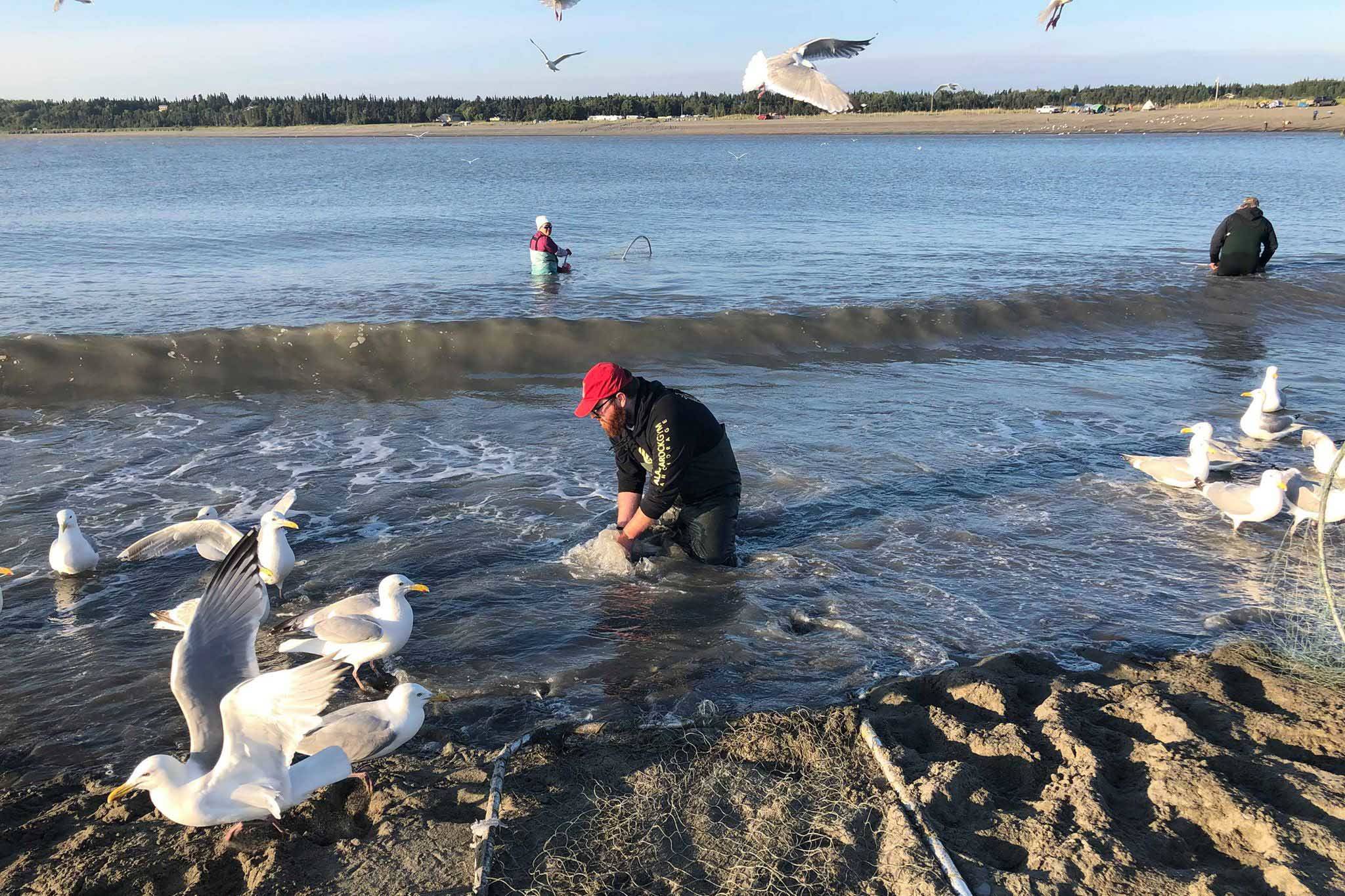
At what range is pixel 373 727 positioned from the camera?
429cm

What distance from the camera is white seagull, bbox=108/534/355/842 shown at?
3.79m

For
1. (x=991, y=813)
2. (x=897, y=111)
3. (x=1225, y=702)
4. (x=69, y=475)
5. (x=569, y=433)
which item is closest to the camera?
(x=991, y=813)

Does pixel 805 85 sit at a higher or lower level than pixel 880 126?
lower

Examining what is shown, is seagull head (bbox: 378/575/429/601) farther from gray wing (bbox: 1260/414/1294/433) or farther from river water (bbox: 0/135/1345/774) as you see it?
gray wing (bbox: 1260/414/1294/433)

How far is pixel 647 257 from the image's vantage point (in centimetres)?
2117

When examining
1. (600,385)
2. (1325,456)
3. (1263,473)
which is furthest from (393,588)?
(1325,456)

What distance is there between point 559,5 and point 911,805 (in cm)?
1059

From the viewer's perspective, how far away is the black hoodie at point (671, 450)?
6078 mm

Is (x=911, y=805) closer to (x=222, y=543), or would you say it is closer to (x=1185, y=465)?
(x=222, y=543)

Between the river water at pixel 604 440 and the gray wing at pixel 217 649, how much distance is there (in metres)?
0.81

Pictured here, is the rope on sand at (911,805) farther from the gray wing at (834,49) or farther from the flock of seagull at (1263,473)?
the gray wing at (834,49)

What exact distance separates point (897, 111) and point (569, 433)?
10629 cm

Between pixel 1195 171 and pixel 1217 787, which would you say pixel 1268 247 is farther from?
pixel 1195 171

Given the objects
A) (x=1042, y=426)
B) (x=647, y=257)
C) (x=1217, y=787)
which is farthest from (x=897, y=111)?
(x=1217, y=787)
